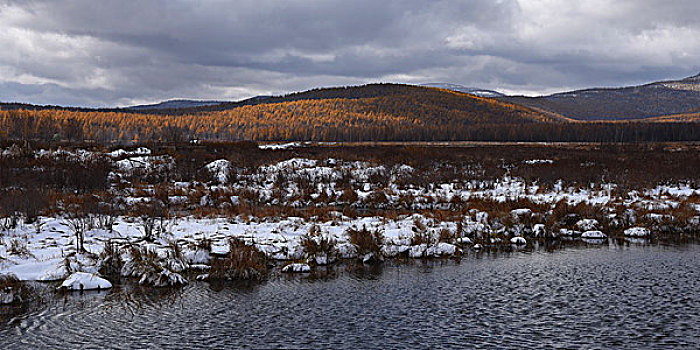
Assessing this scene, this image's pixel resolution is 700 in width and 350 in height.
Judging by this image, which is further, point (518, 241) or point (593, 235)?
point (593, 235)

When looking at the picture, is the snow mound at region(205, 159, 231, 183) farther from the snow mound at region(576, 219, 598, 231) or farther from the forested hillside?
the forested hillside

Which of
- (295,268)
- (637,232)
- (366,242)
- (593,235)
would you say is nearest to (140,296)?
(295,268)

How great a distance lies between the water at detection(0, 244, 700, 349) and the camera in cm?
1059

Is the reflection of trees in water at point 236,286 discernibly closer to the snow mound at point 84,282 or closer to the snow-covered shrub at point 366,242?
the snow mound at point 84,282

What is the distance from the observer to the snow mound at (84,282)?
1356cm

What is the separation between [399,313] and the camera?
12570 mm

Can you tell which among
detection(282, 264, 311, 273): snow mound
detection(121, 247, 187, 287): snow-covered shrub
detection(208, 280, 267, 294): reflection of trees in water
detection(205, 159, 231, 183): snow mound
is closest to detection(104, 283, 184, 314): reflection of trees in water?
detection(121, 247, 187, 287): snow-covered shrub

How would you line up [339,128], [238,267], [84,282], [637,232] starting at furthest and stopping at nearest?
1. [339,128]
2. [637,232]
3. [238,267]
4. [84,282]

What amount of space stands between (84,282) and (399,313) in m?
8.66

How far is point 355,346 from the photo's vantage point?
10.4 metres

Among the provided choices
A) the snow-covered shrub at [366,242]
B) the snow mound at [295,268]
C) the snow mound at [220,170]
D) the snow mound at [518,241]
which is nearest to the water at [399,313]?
the snow mound at [295,268]

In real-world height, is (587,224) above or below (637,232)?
above

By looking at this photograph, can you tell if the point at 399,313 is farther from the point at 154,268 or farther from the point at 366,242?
the point at 154,268

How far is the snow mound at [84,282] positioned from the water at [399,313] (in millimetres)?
453
